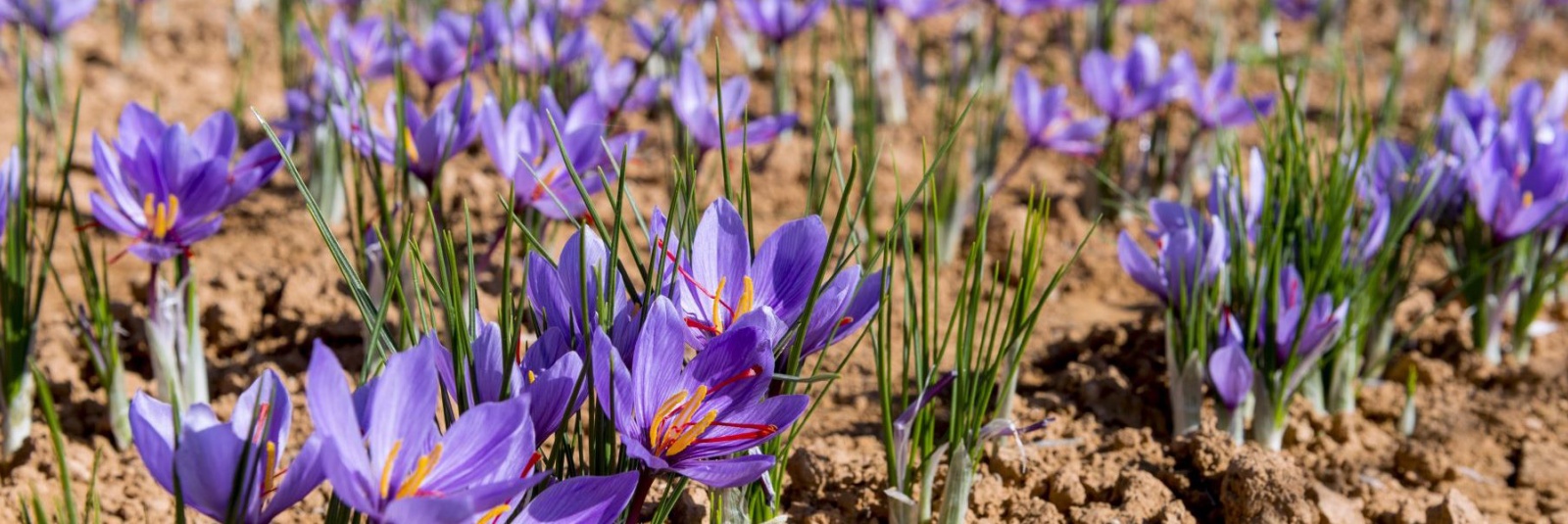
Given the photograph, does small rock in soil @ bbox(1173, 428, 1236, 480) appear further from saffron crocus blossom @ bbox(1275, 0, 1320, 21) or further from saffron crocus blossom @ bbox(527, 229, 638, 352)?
saffron crocus blossom @ bbox(1275, 0, 1320, 21)

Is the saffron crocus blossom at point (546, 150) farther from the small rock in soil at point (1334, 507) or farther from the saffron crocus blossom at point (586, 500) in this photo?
the small rock in soil at point (1334, 507)

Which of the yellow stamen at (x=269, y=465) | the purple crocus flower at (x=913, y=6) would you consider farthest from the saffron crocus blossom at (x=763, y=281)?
the purple crocus flower at (x=913, y=6)

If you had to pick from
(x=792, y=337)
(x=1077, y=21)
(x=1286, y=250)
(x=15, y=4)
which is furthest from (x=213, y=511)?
(x=1077, y=21)

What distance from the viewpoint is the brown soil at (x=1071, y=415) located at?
1.54 metres

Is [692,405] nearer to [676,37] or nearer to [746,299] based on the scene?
[746,299]

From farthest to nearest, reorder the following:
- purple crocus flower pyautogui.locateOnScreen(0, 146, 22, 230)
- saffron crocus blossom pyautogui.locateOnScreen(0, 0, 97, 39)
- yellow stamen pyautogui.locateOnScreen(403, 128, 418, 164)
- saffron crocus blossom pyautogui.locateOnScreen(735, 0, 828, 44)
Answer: saffron crocus blossom pyautogui.locateOnScreen(735, 0, 828, 44) → saffron crocus blossom pyautogui.locateOnScreen(0, 0, 97, 39) → yellow stamen pyautogui.locateOnScreen(403, 128, 418, 164) → purple crocus flower pyautogui.locateOnScreen(0, 146, 22, 230)

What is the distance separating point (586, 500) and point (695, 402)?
110 mm

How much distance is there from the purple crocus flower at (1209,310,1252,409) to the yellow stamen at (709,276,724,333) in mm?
729

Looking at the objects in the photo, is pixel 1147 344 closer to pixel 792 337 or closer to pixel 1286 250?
pixel 1286 250

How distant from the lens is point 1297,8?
165 inches

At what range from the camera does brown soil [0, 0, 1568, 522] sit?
1.54 m

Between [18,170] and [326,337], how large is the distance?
1.75 ft

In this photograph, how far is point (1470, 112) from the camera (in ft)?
7.51

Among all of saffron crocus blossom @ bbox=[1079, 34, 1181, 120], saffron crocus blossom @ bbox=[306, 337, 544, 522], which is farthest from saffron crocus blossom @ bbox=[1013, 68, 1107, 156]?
saffron crocus blossom @ bbox=[306, 337, 544, 522]
